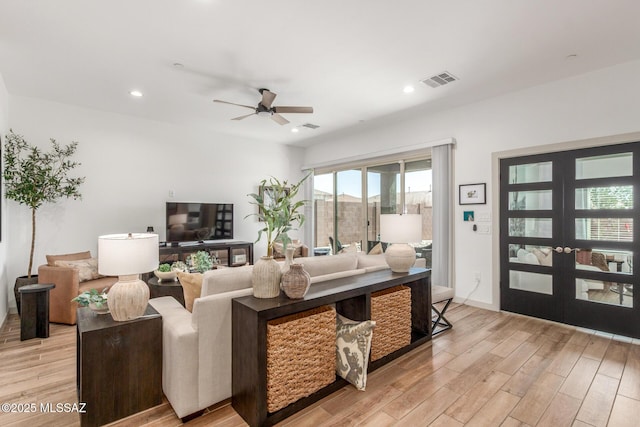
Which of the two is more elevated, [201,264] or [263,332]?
[201,264]

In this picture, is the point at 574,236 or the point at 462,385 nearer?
the point at 462,385

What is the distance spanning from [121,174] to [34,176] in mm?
1150

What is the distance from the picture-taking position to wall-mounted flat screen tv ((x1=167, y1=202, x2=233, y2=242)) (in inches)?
214

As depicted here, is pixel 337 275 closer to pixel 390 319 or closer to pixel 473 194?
pixel 390 319

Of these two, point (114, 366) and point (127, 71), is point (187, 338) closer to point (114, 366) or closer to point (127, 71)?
point (114, 366)

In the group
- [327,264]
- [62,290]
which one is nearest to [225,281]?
[327,264]

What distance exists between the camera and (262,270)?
2164 mm

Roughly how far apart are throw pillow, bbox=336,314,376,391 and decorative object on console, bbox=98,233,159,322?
1.45 meters

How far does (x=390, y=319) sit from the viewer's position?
2.81 m

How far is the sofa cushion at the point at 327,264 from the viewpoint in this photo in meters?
2.75

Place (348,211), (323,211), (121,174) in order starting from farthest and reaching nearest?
(323,211), (348,211), (121,174)

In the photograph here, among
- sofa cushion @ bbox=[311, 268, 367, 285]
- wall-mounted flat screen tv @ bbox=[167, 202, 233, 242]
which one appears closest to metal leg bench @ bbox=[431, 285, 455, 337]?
sofa cushion @ bbox=[311, 268, 367, 285]

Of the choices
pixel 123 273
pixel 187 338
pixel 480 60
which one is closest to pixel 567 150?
pixel 480 60

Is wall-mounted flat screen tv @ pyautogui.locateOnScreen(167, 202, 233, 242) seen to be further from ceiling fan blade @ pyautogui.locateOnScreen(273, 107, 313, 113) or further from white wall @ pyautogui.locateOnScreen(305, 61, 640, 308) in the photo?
white wall @ pyautogui.locateOnScreen(305, 61, 640, 308)
